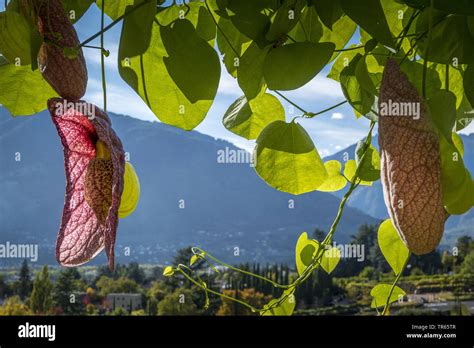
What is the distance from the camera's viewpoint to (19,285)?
42.0 feet

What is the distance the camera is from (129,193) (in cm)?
18

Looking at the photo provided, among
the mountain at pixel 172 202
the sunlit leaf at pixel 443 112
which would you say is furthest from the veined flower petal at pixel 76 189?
the mountain at pixel 172 202

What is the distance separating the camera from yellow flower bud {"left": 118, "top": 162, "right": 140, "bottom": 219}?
0.59 ft

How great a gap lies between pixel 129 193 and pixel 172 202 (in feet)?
83.5

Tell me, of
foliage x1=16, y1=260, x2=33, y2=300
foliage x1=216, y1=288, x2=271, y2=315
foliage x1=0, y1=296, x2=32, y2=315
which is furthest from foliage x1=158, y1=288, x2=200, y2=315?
foliage x1=16, y1=260, x2=33, y2=300

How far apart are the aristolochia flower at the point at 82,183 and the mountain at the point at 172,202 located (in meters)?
A: 18.0

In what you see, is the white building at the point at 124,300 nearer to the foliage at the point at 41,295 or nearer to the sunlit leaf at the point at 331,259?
the foliage at the point at 41,295

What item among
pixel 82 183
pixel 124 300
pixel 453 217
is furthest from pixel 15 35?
pixel 124 300

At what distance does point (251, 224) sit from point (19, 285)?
11083mm

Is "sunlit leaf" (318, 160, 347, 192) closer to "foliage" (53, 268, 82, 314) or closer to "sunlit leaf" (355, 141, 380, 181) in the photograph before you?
"sunlit leaf" (355, 141, 380, 181)

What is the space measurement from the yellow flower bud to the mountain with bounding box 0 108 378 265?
17947 millimetres

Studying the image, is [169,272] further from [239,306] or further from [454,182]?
[239,306]

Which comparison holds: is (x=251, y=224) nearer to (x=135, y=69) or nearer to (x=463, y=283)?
(x=463, y=283)
